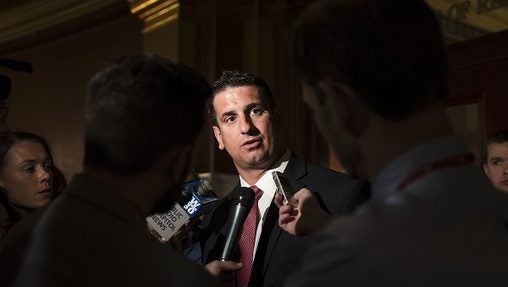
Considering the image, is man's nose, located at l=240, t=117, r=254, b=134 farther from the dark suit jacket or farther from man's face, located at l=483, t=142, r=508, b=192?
man's face, located at l=483, t=142, r=508, b=192

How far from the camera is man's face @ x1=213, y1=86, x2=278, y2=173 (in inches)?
81.0

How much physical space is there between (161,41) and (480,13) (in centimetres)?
185

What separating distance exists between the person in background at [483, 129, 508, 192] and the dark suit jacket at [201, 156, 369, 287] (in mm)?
991

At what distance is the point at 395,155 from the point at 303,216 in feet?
2.44

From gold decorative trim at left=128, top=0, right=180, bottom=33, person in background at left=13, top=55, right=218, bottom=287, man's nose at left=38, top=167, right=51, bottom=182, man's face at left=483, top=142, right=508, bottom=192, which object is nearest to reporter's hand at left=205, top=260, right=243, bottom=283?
person in background at left=13, top=55, right=218, bottom=287

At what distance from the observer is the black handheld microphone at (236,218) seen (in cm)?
167

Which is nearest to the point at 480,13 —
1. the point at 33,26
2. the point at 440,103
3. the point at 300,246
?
the point at 300,246

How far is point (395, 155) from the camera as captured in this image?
0.74m

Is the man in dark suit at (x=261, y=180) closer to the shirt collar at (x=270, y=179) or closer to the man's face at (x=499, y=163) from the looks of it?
the shirt collar at (x=270, y=179)

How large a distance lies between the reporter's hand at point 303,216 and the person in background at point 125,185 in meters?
0.45

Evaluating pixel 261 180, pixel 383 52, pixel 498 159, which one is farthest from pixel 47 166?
pixel 383 52

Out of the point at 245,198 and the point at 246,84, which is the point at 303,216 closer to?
the point at 245,198

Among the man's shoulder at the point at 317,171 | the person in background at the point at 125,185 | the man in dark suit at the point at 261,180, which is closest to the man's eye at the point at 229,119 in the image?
the man in dark suit at the point at 261,180

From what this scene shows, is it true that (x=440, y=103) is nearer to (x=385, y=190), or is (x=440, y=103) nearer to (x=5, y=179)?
(x=385, y=190)
